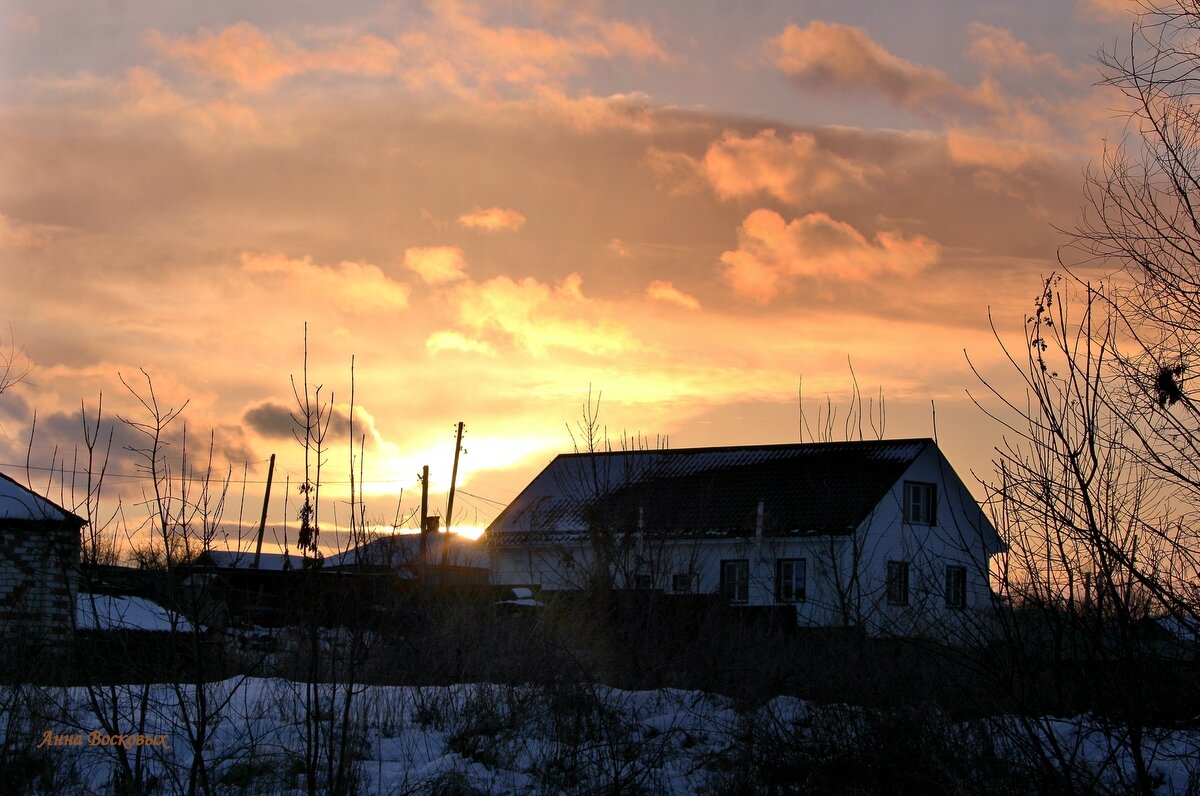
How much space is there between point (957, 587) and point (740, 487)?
23.7 metres

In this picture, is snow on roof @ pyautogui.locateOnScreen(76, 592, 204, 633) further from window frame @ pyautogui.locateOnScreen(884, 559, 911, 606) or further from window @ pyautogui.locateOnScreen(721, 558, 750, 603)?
window @ pyautogui.locateOnScreen(721, 558, 750, 603)

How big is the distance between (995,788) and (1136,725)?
4.97ft

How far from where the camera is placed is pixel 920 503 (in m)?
32.2

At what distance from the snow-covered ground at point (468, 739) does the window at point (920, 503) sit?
842 inches

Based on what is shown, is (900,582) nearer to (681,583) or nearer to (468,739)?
(468,739)

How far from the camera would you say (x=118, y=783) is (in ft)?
26.8

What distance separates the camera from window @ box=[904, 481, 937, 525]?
1253 inches

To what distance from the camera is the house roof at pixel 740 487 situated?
30.1 meters

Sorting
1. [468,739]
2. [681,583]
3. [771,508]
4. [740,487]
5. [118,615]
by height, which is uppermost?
[740,487]

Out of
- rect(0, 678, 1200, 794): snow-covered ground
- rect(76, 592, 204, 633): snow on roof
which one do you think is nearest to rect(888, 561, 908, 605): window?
rect(0, 678, 1200, 794): snow-covered ground

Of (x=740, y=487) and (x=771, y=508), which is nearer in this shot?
(x=771, y=508)

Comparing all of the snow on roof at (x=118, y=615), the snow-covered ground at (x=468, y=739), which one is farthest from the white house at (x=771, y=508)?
the snow-covered ground at (x=468, y=739)

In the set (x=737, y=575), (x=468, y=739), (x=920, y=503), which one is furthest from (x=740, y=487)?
(x=468, y=739)

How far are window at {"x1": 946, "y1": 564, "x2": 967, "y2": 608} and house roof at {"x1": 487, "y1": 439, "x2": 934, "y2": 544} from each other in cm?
1756
